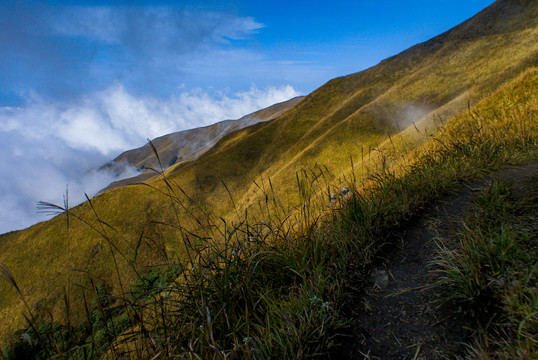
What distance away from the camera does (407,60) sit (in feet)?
291

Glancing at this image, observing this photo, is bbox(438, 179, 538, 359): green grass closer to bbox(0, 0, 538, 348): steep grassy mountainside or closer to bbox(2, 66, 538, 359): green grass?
bbox(2, 66, 538, 359): green grass

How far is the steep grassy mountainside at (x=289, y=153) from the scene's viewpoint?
191 feet

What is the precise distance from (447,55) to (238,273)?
9021 cm

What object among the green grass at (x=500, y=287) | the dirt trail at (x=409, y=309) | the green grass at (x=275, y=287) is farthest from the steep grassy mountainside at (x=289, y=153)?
the green grass at (x=500, y=287)

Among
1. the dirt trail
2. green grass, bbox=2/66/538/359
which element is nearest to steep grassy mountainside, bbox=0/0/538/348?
green grass, bbox=2/66/538/359

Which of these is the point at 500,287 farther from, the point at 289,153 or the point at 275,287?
the point at 289,153

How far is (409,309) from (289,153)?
264ft

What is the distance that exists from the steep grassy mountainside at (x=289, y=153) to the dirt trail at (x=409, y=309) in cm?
3935

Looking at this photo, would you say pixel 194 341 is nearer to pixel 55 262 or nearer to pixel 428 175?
pixel 428 175

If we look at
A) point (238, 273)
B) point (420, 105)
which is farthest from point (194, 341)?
point (420, 105)

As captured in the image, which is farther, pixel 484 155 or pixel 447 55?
pixel 447 55

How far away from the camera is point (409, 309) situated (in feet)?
9.73

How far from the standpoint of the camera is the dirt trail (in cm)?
262

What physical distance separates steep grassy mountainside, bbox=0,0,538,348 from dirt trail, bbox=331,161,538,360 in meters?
39.3
